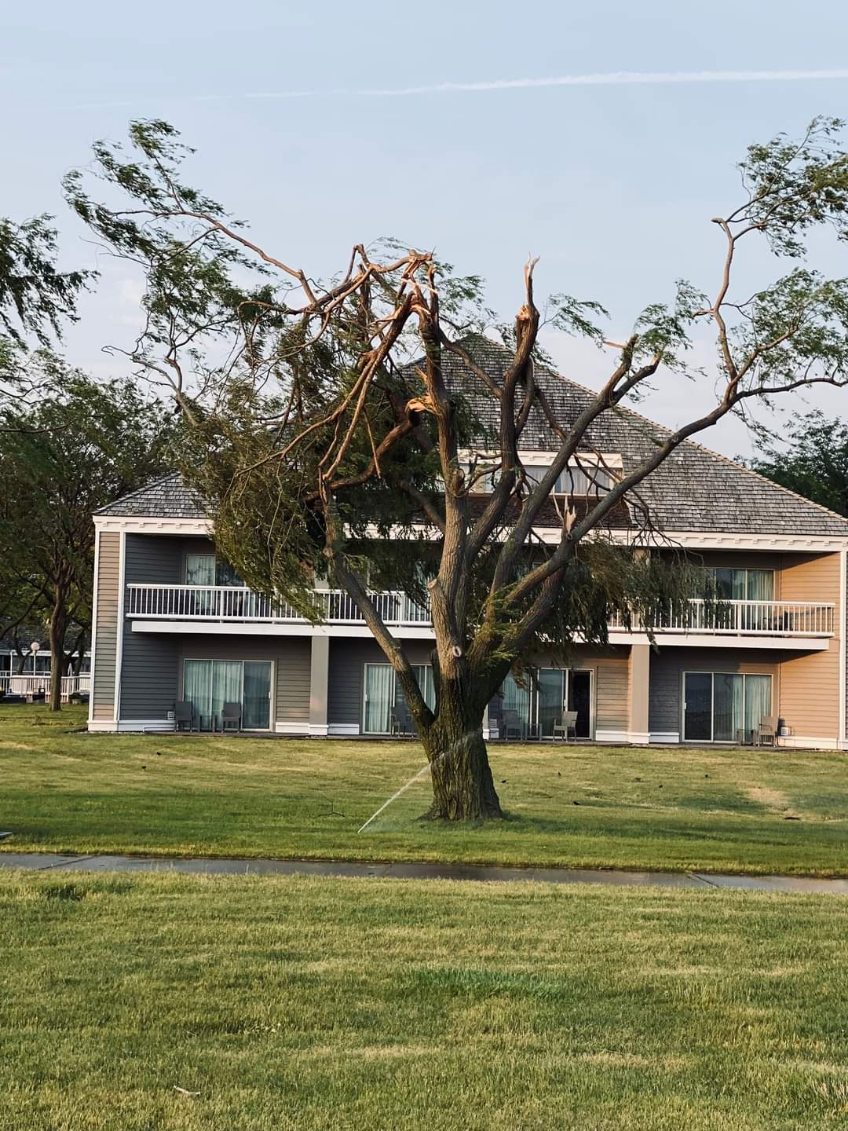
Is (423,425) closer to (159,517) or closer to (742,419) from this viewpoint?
(742,419)

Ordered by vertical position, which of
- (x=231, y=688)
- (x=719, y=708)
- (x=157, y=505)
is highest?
(x=157, y=505)

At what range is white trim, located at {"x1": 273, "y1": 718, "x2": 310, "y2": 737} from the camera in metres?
36.8

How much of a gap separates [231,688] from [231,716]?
0.90 m

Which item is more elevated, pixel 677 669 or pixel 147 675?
pixel 677 669

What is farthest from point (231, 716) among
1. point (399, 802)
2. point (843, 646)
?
point (399, 802)

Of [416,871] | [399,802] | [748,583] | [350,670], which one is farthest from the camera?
[748,583]

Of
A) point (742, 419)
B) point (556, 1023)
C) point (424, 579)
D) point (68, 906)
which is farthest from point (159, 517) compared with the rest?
point (556, 1023)

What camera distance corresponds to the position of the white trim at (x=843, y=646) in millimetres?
35812

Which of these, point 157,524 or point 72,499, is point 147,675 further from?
point 72,499

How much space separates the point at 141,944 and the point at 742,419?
12.2m

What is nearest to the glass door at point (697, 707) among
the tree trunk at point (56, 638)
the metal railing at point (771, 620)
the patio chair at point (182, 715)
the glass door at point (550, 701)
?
the metal railing at point (771, 620)

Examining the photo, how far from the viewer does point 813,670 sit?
36656mm

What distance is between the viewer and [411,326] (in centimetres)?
1748

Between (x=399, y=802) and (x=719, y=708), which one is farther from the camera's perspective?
(x=719, y=708)
